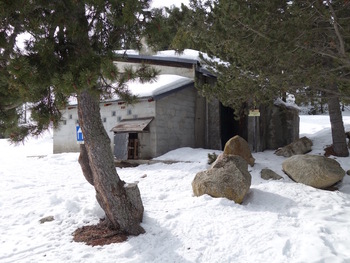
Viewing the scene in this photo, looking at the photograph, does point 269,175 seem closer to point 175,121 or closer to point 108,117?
point 175,121

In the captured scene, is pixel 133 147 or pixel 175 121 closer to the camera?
pixel 133 147

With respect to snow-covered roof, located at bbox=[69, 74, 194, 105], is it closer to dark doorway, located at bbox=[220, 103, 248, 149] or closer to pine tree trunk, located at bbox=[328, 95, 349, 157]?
dark doorway, located at bbox=[220, 103, 248, 149]

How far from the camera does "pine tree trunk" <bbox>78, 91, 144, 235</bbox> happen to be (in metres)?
5.15

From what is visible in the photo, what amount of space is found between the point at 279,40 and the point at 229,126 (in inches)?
422

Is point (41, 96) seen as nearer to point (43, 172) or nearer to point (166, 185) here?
point (166, 185)

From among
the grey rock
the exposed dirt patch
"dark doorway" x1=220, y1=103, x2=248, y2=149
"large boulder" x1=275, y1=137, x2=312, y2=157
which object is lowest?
the exposed dirt patch

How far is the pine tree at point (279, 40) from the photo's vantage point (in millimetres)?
5723

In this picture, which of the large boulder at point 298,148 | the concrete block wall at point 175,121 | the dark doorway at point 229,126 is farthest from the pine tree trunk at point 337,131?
the concrete block wall at point 175,121

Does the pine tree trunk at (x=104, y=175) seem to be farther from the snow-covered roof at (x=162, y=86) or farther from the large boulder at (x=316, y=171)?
the snow-covered roof at (x=162, y=86)

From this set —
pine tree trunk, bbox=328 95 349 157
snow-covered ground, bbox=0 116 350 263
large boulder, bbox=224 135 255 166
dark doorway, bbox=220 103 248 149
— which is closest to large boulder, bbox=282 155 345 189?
snow-covered ground, bbox=0 116 350 263

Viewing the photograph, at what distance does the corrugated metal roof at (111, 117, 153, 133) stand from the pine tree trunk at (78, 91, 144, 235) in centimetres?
608

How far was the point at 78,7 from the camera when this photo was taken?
3949 mm

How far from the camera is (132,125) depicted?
1196 centimetres

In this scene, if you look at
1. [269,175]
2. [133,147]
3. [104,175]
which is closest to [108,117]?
[133,147]
